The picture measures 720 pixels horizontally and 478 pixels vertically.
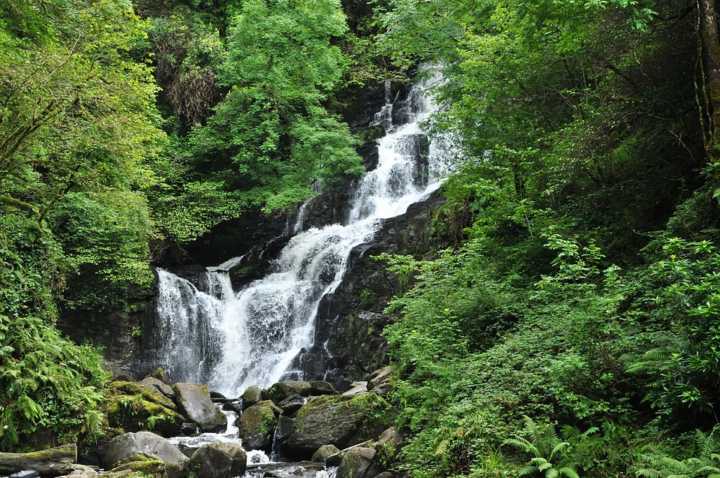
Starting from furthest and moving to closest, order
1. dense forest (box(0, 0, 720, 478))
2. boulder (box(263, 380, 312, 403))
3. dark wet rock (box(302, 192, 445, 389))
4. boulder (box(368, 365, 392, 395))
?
dark wet rock (box(302, 192, 445, 389)) → boulder (box(263, 380, 312, 403)) → boulder (box(368, 365, 392, 395)) → dense forest (box(0, 0, 720, 478))

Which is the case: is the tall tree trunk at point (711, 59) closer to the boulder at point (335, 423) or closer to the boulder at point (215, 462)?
the boulder at point (335, 423)

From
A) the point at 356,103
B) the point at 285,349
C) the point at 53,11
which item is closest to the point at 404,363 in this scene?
the point at 285,349

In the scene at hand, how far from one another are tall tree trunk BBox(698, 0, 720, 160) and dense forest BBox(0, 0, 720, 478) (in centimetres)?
3

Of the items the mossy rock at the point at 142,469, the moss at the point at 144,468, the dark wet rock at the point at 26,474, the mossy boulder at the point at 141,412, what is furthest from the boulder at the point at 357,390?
the dark wet rock at the point at 26,474

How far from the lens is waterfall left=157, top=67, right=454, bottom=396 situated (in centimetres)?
1852

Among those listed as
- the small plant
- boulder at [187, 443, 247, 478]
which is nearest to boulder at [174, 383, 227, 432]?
boulder at [187, 443, 247, 478]

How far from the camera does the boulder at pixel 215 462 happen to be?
10573 millimetres

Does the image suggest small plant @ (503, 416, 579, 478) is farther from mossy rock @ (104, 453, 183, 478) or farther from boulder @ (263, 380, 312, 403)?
boulder @ (263, 380, 312, 403)

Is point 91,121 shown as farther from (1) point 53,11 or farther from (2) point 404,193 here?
(2) point 404,193

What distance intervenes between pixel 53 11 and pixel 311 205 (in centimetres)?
1192

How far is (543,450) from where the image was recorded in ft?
18.6

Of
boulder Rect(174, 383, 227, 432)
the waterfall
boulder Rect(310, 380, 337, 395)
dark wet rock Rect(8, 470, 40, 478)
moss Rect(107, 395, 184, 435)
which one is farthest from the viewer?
the waterfall

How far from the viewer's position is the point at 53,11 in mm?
13859

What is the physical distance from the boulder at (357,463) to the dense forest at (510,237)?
0.68 m
